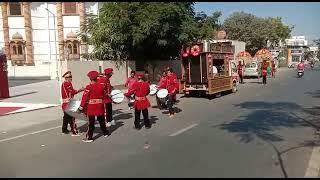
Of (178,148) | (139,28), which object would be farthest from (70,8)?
(178,148)

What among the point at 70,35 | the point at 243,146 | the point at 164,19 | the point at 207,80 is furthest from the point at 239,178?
the point at 70,35

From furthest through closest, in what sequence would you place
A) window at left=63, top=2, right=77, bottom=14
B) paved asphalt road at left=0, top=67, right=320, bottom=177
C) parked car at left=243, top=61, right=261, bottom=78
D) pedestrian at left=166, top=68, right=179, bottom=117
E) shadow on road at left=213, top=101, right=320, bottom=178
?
window at left=63, top=2, right=77, bottom=14, parked car at left=243, top=61, right=261, bottom=78, pedestrian at left=166, top=68, right=179, bottom=117, shadow on road at left=213, top=101, right=320, bottom=178, paved asphalt road at left=0, top=67, right=320, bottom=177

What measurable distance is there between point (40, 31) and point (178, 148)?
5275 centimetres

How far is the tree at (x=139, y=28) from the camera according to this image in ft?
94.2

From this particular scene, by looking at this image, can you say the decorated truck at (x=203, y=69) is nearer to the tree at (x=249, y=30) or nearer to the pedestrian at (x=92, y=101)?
the pedestrian at (x=92, y=101)

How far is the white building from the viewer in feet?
191

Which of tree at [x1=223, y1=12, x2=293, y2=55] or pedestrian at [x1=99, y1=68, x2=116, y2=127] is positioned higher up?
tree at [x1=223, y1=12, x2=293, y2=55]

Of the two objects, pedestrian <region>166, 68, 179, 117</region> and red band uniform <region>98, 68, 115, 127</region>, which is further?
pedestrian <region>166, 68, 179, 117</region>

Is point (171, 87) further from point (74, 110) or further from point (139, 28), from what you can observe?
point (139, 28)

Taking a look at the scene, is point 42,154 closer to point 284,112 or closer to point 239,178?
point 239,178

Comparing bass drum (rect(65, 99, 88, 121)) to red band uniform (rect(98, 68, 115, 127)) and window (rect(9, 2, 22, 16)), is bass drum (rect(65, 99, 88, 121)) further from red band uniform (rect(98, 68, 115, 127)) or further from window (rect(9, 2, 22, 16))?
window (rect(9, 2, 22, 16))

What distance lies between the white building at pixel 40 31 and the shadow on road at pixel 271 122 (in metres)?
42.6

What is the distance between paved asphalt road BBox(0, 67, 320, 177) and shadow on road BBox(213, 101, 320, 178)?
0.9 inches

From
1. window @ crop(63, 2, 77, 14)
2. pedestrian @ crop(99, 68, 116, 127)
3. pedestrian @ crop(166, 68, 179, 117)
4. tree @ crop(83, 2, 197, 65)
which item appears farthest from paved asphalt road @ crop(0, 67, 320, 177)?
window @ crop(63, 2, 77, 14)
